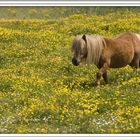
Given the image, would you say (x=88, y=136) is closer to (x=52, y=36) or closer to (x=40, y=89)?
(x=40, y=89)

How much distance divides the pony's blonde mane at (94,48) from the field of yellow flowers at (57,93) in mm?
851

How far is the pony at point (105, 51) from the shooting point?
50.4ft

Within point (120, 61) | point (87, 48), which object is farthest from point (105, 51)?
point (87, 48)

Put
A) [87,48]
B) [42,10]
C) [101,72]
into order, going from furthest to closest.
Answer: [42,10], [101,72], [87,48]

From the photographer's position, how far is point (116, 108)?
13922mm

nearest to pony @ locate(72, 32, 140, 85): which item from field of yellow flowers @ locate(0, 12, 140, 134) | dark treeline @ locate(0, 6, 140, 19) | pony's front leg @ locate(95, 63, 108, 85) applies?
pony's front leg @ locate(95, 63, 108, 85)

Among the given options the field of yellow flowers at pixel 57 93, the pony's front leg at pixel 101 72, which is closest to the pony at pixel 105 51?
the pony's front leg at pixel 101 72

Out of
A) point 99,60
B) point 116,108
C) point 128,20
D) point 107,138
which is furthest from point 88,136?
point 128,20

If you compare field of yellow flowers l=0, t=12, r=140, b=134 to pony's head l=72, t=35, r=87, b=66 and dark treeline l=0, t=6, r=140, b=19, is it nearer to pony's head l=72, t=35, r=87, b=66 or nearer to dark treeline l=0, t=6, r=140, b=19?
pony's head l=72, t=35, r=87, b=66

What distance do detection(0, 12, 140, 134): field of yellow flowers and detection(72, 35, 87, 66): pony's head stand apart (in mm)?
923

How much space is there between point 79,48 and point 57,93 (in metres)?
1.42

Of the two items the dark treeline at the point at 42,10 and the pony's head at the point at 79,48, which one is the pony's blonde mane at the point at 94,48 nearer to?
the pony's head at the point at 79,48

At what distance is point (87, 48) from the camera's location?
1541cm

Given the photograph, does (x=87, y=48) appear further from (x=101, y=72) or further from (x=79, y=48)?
(x=101, y=72)
